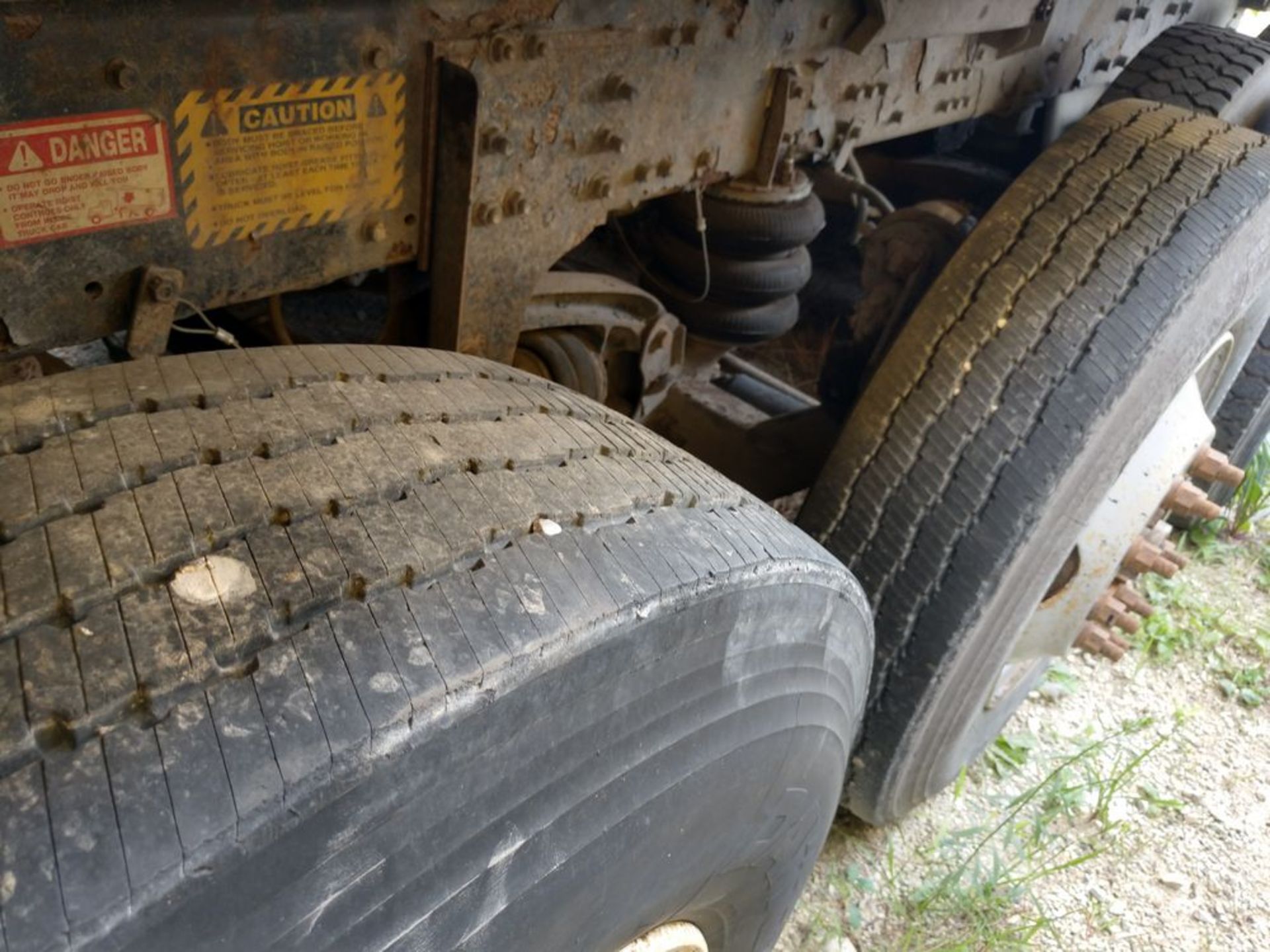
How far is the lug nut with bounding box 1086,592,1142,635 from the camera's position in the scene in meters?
2.09

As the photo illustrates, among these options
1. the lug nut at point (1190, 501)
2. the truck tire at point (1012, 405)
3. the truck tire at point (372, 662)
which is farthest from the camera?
the lug nut at point (1190, 501)

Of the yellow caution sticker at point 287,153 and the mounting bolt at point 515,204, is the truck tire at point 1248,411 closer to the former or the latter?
the mounting bolt at point 515,204

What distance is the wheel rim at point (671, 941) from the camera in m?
1.09

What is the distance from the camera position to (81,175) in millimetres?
906

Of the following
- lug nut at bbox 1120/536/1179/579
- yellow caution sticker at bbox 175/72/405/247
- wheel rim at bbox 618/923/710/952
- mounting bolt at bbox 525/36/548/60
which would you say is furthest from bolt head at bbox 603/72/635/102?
lug nut at bbox 1120/536/1179/579

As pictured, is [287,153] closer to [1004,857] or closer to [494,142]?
[494,142]

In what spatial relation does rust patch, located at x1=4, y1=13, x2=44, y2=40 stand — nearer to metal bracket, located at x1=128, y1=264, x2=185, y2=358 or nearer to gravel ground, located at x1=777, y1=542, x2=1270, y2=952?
metal bracket, located at x1=128, y1=264, x2=185, y2=358

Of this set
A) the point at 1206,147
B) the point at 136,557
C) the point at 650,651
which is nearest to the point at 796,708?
the point at 650,651

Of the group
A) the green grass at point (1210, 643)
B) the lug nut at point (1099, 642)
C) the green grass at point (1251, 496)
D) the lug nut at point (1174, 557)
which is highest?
the lug nut at point (1174, 557)

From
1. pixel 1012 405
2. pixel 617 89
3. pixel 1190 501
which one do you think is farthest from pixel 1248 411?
Answer: pixel 617 89

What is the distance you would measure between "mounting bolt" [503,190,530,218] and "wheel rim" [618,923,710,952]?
0.82 meters

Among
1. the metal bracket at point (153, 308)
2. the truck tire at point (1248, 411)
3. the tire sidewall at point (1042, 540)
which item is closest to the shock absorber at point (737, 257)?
the tire sidewall at point (1042, 540)

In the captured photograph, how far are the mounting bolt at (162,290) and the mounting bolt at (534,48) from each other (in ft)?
1.51

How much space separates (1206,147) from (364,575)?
1691 millimetres
